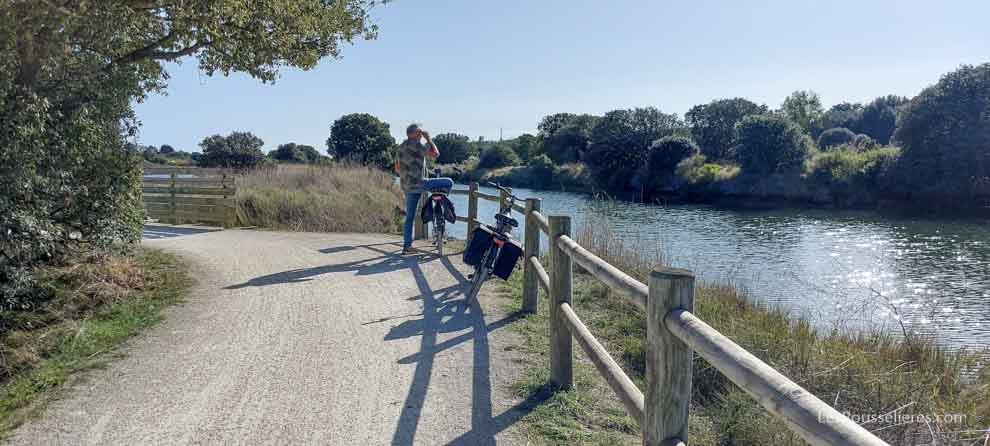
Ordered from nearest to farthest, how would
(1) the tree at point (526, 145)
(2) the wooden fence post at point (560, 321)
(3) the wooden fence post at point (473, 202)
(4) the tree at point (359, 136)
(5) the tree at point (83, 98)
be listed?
(2) the wooden fence post at point (560, 321)
(5) the tree at point (83, 98)
(3) the wooden fence post at point (473, 202)
(4) the tree at point (359, 136)
(1) the tree at point (526, 145)

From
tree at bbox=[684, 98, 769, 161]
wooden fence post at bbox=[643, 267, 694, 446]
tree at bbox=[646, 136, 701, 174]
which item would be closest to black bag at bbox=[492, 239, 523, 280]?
wooden fence post at bbox=[643, 267, 694, 446]

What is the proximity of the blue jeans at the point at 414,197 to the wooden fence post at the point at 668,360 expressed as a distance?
7120 mm

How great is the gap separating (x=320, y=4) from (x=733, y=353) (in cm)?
872

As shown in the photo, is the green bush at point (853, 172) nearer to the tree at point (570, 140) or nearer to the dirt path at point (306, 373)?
the tree at point (570, 140)

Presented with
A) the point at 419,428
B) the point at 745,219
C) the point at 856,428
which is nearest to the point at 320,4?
the point at 419,428

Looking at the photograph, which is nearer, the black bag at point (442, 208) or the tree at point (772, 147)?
the black bag at point (442, 208)

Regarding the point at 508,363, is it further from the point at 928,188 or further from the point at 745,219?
the point at 928,188

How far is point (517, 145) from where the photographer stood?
109 meters

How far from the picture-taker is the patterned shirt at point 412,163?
9.81 meters

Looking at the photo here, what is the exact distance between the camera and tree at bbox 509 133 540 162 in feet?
325

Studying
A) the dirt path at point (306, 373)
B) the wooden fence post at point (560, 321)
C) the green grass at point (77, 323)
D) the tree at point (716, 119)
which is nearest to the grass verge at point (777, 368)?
Result: the wooden fence post at point (560, 321)

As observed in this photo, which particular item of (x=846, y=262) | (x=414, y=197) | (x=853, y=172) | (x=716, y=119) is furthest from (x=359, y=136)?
(x=414, y=197)

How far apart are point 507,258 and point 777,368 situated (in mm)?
2607

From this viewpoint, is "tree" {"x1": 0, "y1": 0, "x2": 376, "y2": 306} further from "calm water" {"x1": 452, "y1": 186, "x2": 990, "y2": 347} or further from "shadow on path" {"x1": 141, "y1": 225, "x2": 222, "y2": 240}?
"shadow on path" {"x1": 141, "y1": 225, "x2": 222, "y2": 240}
